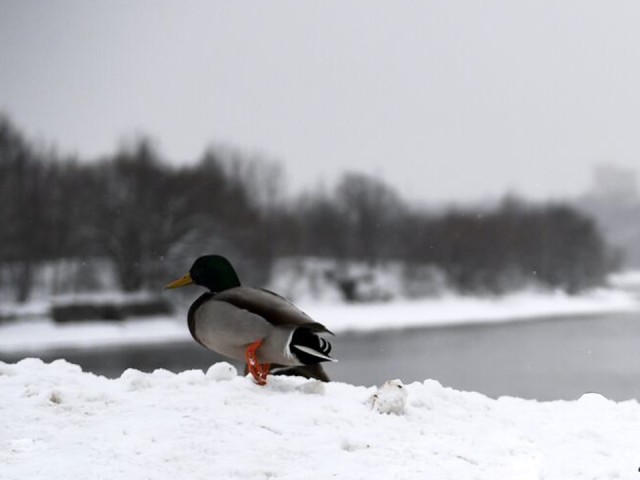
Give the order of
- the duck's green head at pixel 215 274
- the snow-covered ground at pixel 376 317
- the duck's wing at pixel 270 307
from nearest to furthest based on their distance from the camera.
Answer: the duck's wing at pixel 270 307 → the duck's green head at pixel 215 274 → the snow-covered ground at pixel 376 317

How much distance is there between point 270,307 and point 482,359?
94.8 feet

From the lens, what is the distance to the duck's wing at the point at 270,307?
248 inches

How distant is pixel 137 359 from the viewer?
1373 inches

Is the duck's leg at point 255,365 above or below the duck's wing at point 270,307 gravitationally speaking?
below

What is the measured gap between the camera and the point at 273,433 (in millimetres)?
5453

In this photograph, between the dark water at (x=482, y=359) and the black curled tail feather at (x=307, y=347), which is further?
the dark water at (x=482, y=359)

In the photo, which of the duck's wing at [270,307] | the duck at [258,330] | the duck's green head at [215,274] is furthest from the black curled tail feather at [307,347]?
the duck's green head at [215,274]

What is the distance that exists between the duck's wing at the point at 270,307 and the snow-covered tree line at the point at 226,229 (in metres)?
45.2

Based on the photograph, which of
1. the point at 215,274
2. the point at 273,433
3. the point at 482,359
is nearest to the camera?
the point at 273,433

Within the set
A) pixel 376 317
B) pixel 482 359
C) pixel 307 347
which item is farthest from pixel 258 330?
pixel 376 317

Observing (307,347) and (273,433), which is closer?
(273,433)

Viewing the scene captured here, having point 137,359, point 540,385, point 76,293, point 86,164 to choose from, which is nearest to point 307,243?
point 86,164

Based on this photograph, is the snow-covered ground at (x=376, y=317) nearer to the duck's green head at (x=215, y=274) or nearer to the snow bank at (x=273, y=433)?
the duck's green head at (x=215, y=274)

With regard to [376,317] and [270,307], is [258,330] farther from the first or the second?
[376,317]
